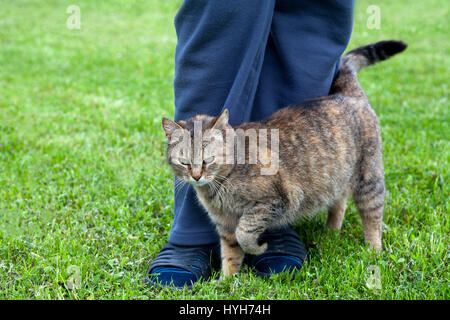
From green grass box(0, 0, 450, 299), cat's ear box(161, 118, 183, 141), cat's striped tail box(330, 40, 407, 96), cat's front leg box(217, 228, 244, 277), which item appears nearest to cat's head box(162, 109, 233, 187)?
cat's ear box(161, 118, 183, 141)

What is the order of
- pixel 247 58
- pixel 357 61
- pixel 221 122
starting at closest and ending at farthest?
pixel 221 122, pixel 247 58, pixel 357 61

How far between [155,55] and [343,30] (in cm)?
557

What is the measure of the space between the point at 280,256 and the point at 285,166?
1.72ft

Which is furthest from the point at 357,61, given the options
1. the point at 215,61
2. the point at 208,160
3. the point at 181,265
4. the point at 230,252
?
the point at 181,265

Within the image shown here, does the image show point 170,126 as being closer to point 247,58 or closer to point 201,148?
point 201,148

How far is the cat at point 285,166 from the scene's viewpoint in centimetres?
238

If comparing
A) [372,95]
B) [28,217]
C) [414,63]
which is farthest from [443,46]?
[28,217]

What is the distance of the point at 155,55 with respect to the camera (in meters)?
7.81

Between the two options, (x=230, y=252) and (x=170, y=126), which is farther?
(x=230, y=252)

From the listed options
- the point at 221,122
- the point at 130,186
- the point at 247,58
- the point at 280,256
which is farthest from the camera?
the point at 130,186

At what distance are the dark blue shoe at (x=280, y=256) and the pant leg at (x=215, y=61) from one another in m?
0.39

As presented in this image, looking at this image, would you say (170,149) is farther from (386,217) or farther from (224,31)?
(386,217)

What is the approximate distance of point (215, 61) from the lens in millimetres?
2453

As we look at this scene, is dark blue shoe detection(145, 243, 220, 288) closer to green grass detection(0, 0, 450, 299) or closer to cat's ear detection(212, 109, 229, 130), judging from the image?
green grass detection(0, 0, 450, 299)
